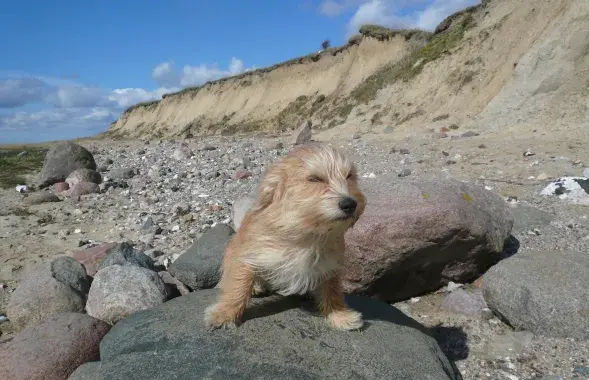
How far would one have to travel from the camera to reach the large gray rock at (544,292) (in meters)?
5.79

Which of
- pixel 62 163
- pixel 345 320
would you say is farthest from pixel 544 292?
pixel 62 163

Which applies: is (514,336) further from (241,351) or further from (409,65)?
(409,65)

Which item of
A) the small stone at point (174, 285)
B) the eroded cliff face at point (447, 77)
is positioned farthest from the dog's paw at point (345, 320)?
the eroded cliff face at point (447, 77)

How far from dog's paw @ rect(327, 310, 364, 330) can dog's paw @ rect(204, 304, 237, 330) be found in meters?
0.96

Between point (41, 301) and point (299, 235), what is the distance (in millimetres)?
4942

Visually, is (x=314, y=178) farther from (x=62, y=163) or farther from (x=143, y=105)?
(x=143, y=105)

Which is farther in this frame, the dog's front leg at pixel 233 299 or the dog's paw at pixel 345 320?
the dog's paw at pixel 345 320

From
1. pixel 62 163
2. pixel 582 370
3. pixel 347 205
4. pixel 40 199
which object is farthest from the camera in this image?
pixel 62 163

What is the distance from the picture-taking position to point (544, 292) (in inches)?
236

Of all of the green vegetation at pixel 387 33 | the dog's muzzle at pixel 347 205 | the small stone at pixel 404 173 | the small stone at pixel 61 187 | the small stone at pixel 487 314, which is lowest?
the small stone at pixel 487 314

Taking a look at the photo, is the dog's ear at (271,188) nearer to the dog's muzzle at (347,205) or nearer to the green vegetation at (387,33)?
the dog's muzzle at (347,205)

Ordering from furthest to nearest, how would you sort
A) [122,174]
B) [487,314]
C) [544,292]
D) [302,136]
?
[302,136] < [122,174] < [487,314] < [544,292]

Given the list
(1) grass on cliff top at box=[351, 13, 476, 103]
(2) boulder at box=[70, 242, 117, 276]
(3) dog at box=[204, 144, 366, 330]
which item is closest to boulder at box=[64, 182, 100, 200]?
(2) boulder at box=[70, 242, 117, 276]

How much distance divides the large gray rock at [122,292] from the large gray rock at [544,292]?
4608mm
